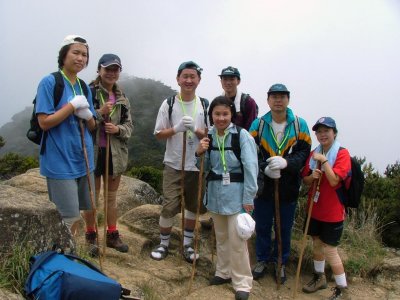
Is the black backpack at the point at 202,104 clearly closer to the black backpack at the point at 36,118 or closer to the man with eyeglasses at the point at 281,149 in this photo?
the man with eyeglasses at the point at 281,149

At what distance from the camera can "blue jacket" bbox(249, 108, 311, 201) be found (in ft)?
16.1

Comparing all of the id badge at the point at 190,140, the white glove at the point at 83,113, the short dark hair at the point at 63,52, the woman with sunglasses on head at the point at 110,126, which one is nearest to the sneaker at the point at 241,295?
the woman with sunglasses on head at the point at 110,126

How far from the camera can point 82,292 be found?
295cm

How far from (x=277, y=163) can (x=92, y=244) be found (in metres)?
2.45

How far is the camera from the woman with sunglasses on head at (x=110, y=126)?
4.79m

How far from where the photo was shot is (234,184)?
4414mm

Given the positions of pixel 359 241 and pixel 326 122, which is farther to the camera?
pixel 359 241

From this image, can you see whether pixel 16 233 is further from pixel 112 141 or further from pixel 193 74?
pixel 193 74

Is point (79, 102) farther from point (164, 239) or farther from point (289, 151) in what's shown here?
point (289, 151)

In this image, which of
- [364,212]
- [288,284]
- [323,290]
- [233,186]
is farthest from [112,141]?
[364,212]

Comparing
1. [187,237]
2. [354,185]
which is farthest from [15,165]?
[354,185]

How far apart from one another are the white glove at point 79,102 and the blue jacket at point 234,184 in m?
1.49

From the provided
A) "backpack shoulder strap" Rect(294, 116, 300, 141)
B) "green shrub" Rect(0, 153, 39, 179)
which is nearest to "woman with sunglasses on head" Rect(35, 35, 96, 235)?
"backpack shoulder strap" Rect(294, 116, 300, 141)

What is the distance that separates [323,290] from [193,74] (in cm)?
339
